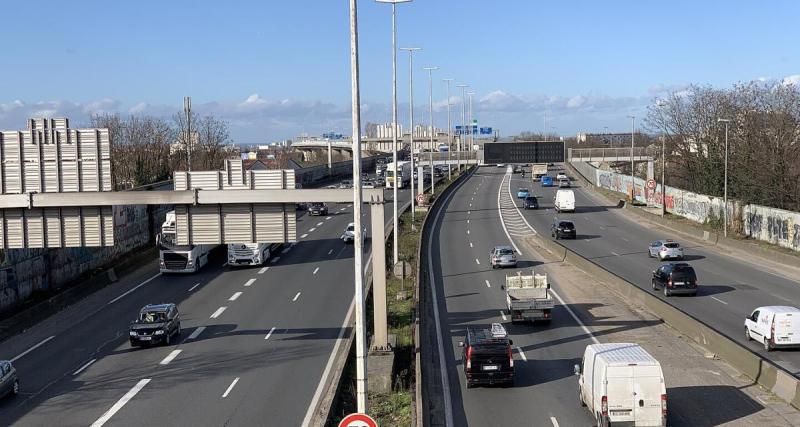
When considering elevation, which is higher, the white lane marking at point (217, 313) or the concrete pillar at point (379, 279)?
the concrete pillar at point (379, 279)

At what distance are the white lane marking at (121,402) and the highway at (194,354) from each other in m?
0.03

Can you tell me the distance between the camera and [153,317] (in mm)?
31734

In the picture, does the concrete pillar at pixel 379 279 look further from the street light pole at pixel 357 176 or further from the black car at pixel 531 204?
the black car at pixel 531 204

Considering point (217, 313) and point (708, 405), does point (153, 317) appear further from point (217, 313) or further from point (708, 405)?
point (708, 405)

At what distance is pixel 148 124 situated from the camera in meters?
107

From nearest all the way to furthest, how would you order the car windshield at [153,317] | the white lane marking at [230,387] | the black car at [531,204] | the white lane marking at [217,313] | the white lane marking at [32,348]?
the white lane marking at [230,387] < the white lane marking at [32,348] < the car windshield at [153,317] < the white lane marking at [217,313] < the black car at [531,204]

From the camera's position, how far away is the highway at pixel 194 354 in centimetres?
2277

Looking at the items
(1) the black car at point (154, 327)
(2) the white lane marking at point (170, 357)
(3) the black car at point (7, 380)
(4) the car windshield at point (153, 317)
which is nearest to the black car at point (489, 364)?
(2) the white lane marking at point (170, 357)

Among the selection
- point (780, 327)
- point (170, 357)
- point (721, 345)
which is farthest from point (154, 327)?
point (780, 327)

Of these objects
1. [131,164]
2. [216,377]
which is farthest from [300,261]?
[131,164]

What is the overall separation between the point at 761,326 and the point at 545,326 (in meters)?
8.15

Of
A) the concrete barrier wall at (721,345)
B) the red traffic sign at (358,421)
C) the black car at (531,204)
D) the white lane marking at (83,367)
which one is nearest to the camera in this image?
the red traffic sign at (358,421)

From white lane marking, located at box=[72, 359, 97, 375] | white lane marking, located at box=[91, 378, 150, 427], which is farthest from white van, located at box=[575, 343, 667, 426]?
white lane marking, located at box=[72, 359, 97, 375]

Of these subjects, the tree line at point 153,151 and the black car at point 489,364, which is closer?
the black car at point 489,364
